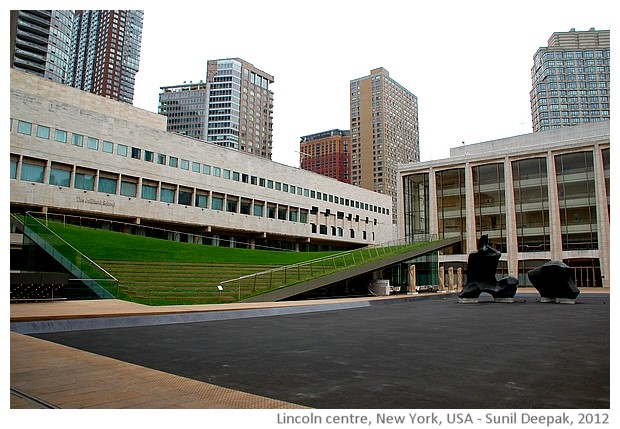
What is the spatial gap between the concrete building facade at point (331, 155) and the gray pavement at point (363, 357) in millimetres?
146360

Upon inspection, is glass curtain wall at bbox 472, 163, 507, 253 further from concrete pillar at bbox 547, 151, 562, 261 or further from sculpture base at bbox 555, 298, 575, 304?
sculpture base at bbox 555, 298, 575, 304

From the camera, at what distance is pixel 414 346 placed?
8.17 metres

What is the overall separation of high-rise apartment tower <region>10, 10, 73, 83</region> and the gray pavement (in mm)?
103655

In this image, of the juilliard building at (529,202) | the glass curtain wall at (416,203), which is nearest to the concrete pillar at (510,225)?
the juilliard building at (529,202)

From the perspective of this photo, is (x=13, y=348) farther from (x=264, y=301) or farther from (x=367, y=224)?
(x=367, y=224)

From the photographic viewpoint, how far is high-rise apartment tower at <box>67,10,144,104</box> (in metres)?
156

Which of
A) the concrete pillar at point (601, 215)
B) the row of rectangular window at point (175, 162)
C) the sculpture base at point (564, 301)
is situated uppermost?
the row of rectangular window at point (175, 162)

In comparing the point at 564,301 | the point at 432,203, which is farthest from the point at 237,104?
the point at 564,301

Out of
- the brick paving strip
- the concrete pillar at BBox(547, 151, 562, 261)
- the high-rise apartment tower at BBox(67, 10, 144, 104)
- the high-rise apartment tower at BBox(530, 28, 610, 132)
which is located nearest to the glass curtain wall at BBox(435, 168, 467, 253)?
the concrete pillar at BBox(547, 151, 562, 261)

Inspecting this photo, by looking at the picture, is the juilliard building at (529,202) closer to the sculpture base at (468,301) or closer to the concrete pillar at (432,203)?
the concrete pillar at (432,203)

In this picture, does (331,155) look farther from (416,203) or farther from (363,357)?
(363,357)

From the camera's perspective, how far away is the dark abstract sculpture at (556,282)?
2177 centimetres

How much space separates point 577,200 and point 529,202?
492 cm
